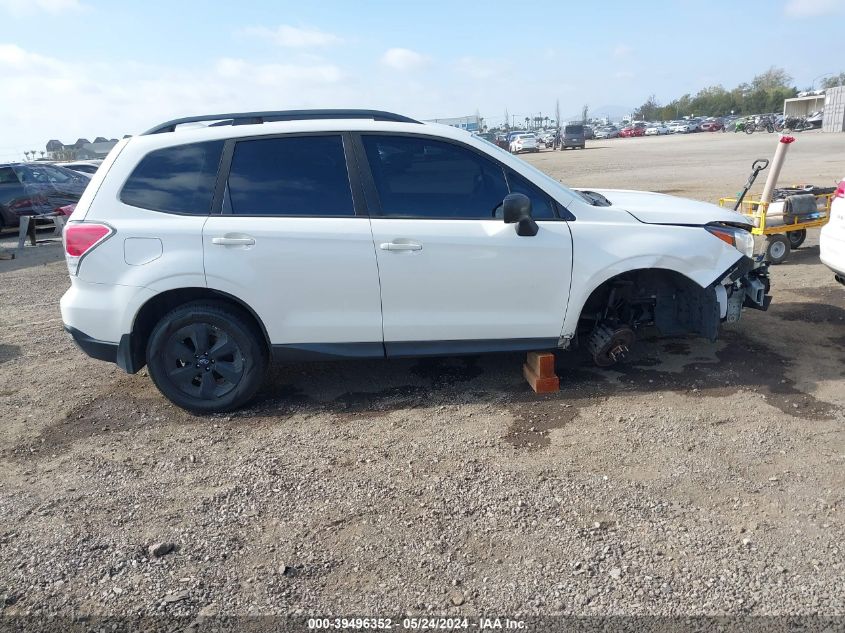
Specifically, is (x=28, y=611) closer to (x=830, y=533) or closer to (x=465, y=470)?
(x=465, y=470)

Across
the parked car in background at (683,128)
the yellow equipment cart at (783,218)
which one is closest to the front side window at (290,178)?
the yellow equipment cart at (783,218)

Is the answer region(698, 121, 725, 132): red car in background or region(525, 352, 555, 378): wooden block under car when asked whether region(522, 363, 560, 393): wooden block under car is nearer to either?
region(525, 352, 555, 378): wooden block under car

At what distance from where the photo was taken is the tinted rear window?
14.1 ft

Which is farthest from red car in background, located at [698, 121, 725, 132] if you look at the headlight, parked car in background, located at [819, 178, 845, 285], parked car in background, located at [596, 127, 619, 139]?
the headlight

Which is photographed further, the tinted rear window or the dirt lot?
the tinted rear window

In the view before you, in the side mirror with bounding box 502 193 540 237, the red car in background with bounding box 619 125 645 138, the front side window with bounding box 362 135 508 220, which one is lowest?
the side mirror with bounding box 502 193 540 237

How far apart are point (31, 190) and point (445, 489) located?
46.0ft

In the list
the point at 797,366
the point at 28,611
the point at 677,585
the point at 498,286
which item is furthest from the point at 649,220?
the point at 28,611

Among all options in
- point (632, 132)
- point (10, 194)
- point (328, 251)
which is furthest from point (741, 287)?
point (632, 132)

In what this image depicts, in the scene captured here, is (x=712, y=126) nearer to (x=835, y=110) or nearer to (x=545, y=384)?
(x=835, y=110)

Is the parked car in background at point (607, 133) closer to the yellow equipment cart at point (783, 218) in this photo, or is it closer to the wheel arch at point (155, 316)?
the yellow equipment cart at point (783, 218)

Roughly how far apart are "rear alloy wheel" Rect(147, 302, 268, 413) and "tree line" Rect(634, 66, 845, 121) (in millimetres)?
105548

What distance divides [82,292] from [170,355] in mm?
695

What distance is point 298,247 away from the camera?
4.21 meters
